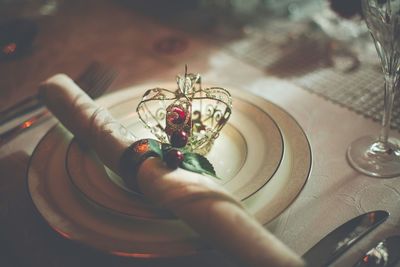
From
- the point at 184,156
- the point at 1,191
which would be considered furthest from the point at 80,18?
the point at 184,156

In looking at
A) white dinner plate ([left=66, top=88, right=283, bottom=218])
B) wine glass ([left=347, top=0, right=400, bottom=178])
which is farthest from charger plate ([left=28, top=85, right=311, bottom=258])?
wine glass ([left=347, top=0, right=400, bottom=178])

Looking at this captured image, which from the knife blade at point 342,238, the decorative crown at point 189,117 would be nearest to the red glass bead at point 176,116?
the decorative crown at point 189,117

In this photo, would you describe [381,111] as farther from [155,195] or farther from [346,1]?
[155,195]

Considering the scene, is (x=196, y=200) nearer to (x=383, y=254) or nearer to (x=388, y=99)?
(x=383, y=254)

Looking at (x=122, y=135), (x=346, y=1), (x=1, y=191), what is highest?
(x=346, y=1)

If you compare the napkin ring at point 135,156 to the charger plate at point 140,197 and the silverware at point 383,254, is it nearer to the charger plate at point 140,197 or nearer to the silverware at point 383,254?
the charger plate at point 140,197

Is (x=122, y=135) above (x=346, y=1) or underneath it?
underneath

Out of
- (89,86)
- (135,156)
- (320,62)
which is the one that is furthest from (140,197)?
(320,62)
